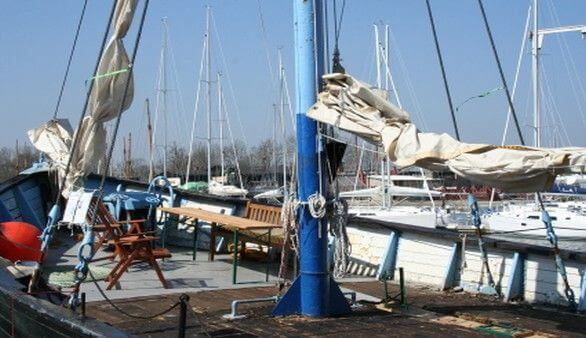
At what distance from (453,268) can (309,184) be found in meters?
3.03

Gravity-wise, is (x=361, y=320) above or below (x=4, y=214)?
below

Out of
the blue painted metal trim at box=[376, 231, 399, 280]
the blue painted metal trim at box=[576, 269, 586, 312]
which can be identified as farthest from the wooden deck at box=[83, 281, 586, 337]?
the blue painted metal trim at box=[376, 231, 399, 280]

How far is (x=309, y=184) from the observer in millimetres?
6727

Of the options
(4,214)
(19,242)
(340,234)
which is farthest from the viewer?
(4,214)

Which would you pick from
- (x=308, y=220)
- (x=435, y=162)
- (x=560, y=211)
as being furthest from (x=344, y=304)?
(x=560, y=211)

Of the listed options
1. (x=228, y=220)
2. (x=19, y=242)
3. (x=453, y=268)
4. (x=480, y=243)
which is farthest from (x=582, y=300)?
(x=19, y=242)

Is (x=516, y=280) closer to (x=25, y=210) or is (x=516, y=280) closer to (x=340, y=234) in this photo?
(x=340, y=234)

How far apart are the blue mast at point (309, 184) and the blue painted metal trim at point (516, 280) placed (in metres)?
2.32

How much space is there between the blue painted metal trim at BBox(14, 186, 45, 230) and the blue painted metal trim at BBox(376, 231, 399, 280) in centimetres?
639

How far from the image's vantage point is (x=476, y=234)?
8578 mm

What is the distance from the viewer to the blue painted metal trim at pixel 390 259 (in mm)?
9492

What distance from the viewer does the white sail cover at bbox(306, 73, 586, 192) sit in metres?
5.08

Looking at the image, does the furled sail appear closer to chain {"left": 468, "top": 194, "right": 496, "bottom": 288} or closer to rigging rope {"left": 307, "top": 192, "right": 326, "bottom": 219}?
rigging rope {"left": 307, "top": 192, "right": 326, "bottom": 219}

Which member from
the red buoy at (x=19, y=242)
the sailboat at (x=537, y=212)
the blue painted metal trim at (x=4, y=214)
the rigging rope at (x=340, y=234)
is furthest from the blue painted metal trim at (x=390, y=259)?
the sailboat at (x=537, y=212)
